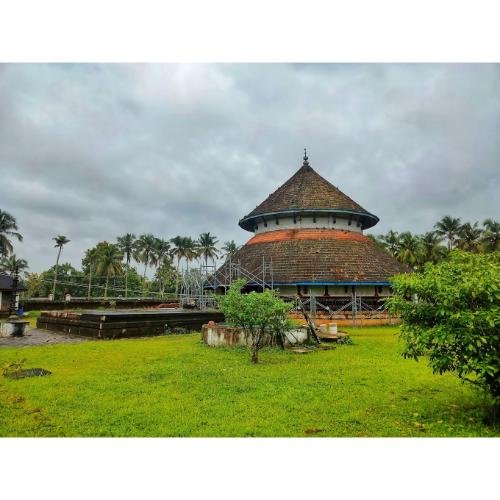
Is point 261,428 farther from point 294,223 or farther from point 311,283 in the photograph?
point 294,223

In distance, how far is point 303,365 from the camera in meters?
10.2

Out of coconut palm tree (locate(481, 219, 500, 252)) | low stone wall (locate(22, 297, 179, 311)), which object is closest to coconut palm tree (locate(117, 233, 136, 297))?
low stone wall (locate(22, 297, 179, 311))

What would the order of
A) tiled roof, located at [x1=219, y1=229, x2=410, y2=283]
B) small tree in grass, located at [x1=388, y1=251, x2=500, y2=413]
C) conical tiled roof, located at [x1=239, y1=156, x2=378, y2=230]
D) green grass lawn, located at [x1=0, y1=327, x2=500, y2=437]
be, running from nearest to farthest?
small tree in grass, located at [x1=388, y1=251, x2=500, y2=413] < green grass lawn, located at [x1=0, y1=327, x2=500, y2=437] < tiled roof, located at [x1=219, y1=229, x2=410, y2=283] < conical tiled roof, located at [x1=239, y1=156, x2=378, y2=230]

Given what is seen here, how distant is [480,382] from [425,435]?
1.18m

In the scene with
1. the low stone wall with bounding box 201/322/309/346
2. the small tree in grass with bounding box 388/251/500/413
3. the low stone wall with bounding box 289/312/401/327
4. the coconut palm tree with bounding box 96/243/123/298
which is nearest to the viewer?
the small tree in grass with bounding box 388/251/500/413

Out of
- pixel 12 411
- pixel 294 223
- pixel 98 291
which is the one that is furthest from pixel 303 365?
pixel 98 291

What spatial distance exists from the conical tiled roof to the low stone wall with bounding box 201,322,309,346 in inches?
523

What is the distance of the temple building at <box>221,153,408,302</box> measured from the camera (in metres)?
22.6

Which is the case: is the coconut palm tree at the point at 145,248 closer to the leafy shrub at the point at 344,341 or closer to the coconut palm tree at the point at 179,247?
the coconut palm tree at the point at 179,247

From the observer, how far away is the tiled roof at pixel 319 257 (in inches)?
887

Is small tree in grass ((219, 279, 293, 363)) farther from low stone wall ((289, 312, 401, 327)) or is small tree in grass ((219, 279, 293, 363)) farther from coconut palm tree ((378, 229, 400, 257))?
coconut palm tree ((378, 229, 400, 257))

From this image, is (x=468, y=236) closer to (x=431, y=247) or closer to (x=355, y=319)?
(x=431, y=247)

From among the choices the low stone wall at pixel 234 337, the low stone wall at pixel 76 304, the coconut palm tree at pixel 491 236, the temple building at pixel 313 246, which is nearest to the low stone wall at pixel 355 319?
the temple building at pixel 313 246

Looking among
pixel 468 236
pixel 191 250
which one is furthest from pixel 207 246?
pixel 468 236
